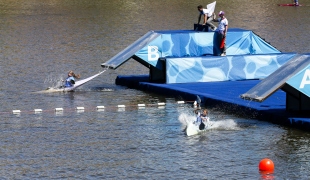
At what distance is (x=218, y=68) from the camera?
1155 inches

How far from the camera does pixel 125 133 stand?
22.0 m

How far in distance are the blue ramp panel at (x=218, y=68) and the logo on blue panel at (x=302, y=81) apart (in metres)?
7.75

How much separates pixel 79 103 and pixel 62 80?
4.78m

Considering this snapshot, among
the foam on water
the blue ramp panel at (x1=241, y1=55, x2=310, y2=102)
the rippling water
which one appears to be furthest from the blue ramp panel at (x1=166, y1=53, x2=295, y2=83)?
the blue ramp panel at (x1=241, y1=55, x2=310, y2=102)

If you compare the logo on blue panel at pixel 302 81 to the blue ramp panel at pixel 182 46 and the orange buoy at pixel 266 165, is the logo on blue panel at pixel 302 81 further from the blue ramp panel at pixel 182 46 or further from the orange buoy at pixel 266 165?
the blue ramp panel at pixel 182 46

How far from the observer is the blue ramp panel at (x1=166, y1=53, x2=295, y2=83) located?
1147 inches

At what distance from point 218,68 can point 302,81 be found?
7.85 meters

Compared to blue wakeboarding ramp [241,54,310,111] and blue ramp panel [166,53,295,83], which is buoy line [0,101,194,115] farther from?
blue wakeboarding ramp [241,54,310,111]

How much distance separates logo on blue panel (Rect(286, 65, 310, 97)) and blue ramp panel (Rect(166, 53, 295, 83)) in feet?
25.4

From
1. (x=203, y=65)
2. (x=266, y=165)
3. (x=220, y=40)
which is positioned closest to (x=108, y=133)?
(x=266, y=165)

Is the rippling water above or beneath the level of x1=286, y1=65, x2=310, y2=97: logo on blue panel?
beneath

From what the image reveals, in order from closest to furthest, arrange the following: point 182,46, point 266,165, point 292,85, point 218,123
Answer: point 266,165
point 292,85
point 218,123
point 182,46

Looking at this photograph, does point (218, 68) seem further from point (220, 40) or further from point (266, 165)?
point (266, 165)

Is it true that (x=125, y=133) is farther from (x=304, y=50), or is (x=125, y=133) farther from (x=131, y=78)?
(x=304, y=50)
